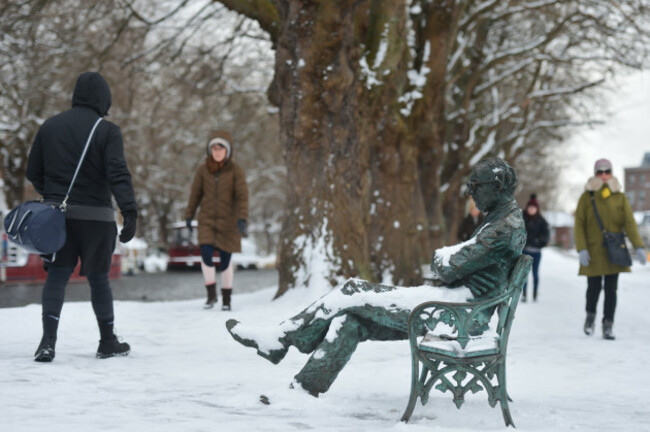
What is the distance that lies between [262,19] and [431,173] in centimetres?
618

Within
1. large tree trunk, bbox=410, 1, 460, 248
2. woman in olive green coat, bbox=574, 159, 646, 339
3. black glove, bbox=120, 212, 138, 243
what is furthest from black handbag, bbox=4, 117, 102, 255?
large tree trunk, bbox=410, 1, 460, 248

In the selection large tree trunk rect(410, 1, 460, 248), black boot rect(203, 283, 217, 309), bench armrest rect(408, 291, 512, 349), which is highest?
large tree trunk rect(410, 1, 460, 248)

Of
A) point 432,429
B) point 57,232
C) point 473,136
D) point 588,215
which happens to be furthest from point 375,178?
point 473,136

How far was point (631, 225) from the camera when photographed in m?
7.82

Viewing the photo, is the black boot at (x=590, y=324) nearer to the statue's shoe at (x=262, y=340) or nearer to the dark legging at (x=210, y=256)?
the dark legging at (x=210, y=256)

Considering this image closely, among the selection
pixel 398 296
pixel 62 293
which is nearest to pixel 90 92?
pixel 62 293

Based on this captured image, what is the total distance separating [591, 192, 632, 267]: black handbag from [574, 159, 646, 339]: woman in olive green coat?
0.07 m

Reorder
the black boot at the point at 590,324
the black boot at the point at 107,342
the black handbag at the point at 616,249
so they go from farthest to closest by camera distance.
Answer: the black boot at the point at 590,324 < the black handbag at the point at 616,249 < the black boot at the point at 107,342

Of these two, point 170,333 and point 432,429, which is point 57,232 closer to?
point 170,333

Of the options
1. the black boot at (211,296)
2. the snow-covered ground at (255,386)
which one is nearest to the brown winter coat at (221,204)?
the black boot at (211,296)

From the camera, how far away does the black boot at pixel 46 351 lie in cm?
526

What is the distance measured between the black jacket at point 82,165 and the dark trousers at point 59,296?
532mm

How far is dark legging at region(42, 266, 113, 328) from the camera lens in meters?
5.36

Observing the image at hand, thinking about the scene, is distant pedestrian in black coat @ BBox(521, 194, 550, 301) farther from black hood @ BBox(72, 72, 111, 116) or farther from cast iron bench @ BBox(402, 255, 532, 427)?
cast iron bench @ BBox(402, 255, 532, 427)
